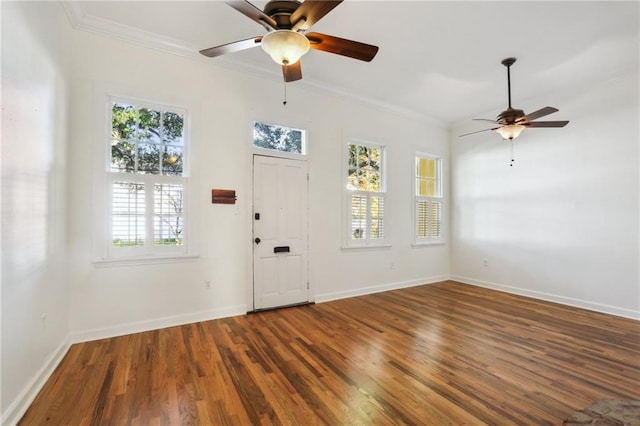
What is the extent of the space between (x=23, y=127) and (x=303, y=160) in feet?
9.90

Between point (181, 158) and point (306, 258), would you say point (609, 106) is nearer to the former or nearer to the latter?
point (306, 258)

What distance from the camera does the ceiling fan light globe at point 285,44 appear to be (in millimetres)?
2025

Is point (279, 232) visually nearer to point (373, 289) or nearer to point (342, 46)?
point (373, 289)

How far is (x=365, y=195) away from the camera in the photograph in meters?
5.11

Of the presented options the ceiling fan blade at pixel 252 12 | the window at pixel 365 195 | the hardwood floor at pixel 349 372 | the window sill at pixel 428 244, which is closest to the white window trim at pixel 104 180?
the hardwood floor at pixel 349 372

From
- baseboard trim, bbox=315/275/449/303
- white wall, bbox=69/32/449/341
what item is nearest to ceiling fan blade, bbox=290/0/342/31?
white wall, bbox=69/32/449/341

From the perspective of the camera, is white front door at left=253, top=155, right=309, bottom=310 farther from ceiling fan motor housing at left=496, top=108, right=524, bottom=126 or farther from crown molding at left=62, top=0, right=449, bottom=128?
ceiling fan motor housing at left=496, top=108, right=524, bottom=126

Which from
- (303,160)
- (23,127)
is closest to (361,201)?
(303,160)

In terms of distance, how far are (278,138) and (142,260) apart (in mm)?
2376

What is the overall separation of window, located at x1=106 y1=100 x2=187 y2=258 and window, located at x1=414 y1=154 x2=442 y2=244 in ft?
14.0

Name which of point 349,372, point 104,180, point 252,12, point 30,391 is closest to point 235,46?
point 252,12

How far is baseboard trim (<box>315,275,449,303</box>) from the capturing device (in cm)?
455

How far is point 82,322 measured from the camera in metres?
3.01

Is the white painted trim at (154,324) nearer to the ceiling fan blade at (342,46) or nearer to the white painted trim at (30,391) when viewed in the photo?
the white painted trim at (30,391)
